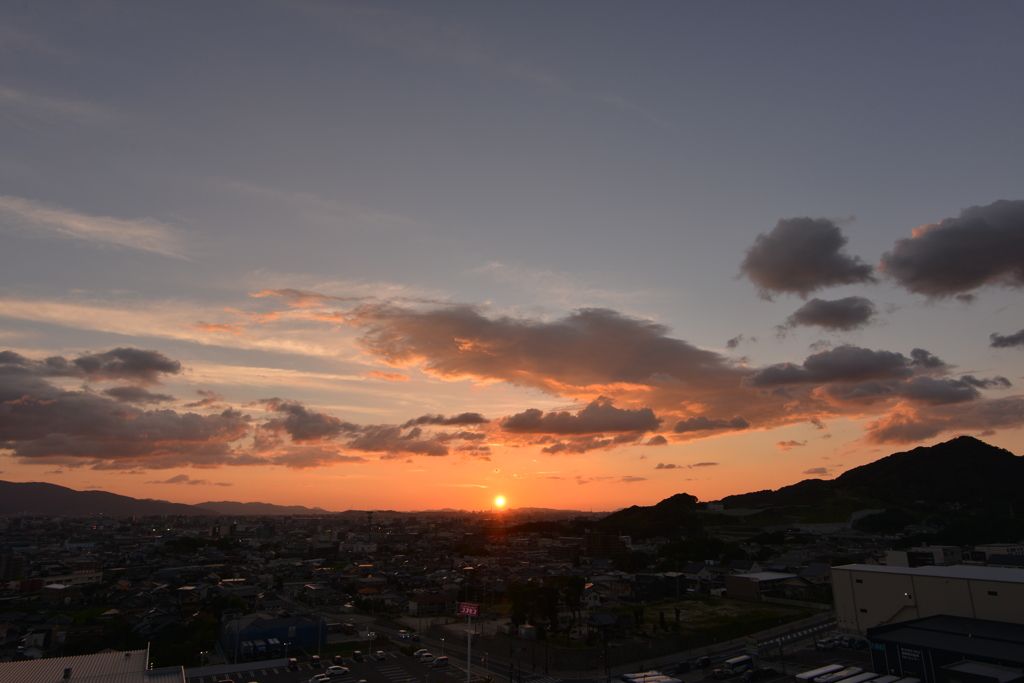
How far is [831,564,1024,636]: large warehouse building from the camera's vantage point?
123 ft

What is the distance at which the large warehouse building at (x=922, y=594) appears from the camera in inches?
1473

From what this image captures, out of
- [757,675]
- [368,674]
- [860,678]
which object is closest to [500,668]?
[368,674]

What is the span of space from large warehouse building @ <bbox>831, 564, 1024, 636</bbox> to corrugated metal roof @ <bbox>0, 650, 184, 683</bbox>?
5112 centimetres

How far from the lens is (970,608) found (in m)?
39.3

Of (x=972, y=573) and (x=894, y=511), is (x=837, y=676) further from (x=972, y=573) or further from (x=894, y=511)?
(x=894, y=511)

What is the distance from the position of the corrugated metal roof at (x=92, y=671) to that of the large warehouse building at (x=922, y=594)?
51.1 meters

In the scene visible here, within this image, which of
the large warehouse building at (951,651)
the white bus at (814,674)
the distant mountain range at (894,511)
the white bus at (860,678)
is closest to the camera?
the large warehouse building at (951,651)

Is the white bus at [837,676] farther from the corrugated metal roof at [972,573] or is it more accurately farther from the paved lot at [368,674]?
the paved lot at [368,674]

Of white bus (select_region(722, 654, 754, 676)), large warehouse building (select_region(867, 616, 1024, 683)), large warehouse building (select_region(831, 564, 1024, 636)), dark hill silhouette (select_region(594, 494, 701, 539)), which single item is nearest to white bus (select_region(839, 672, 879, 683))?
large warehouse building (select_region(867, 616, 1024, 683))

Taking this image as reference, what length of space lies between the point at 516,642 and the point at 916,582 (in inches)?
1301

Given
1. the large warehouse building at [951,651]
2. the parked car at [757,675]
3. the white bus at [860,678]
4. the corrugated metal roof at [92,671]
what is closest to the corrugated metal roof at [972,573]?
the large warehouse building at [951,651]

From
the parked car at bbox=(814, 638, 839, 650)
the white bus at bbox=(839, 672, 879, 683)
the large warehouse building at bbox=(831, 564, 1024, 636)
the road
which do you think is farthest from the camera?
the parked car at bbox=(814, 638, 839, 650)

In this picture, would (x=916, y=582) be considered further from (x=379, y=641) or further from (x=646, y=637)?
(x=379, y=641)

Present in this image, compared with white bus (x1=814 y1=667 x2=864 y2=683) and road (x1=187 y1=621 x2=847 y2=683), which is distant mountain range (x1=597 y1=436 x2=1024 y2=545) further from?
white bus (x1=814 y1=667 x2=864 y2=683)
